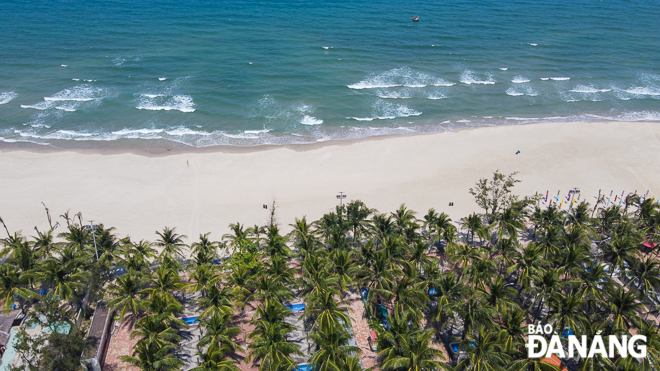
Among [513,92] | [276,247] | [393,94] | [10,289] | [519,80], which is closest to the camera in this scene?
[10,289]

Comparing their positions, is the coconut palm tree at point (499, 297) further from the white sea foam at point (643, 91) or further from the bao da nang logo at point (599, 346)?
the white sea foam at point (643, 91)

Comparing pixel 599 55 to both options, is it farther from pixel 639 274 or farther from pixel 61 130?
pixel 61 130

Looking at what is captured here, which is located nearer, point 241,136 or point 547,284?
point 547,284

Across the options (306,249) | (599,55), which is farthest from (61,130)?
(599,55)

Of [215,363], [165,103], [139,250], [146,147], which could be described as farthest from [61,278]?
[165,103]

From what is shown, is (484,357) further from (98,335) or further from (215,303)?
(98,335)

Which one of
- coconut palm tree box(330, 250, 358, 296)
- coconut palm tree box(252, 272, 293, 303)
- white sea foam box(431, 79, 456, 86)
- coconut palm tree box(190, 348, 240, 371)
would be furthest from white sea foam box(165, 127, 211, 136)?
coconut palm tree box(190, 348, 240, 371)

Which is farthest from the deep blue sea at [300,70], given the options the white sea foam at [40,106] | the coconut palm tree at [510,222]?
the coconut palm tree at [510,222]
